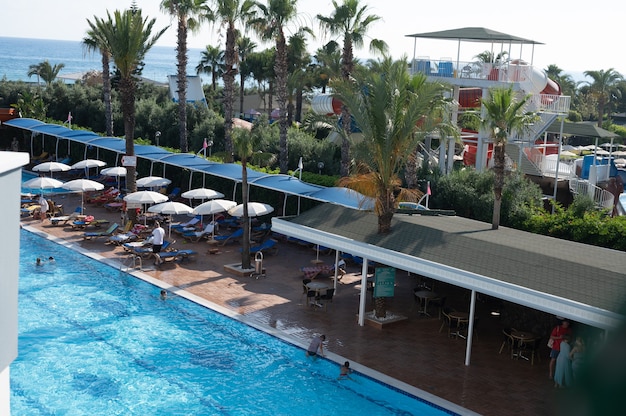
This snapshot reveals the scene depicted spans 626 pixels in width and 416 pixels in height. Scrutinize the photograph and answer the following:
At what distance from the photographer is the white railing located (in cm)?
2484

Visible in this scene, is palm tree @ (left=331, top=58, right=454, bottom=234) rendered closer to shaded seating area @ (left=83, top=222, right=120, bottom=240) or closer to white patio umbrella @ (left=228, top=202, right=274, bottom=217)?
white patio umbrella @ (left=228, top=202, right=274, bottom=217)

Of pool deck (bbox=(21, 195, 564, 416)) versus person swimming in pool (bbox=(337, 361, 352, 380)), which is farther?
person swimming in pool (bbox=(337, 361, 352, 380))

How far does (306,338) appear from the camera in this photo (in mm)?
16031

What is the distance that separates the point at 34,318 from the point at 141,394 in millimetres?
5141

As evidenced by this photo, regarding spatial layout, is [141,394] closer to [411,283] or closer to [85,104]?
[411,283]

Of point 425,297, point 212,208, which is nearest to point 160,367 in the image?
point 425,297

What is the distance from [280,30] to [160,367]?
17.6 metres

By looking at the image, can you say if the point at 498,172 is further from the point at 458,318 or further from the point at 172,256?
the point at 172,256

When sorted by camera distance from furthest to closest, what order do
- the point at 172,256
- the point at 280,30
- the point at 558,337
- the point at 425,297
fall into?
the point at 280,30
the point at 172,256
the point at 425,297
the point at 558,337

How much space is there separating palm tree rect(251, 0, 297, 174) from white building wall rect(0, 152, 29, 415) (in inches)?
872

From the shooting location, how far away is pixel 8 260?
254 inches

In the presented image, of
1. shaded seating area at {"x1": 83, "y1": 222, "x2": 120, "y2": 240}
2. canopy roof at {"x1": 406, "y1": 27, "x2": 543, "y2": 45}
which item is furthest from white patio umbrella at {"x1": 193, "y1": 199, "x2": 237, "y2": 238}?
canopy roof at {"x1": 406, "y1": 27, "x2": 543, "y2": 45}

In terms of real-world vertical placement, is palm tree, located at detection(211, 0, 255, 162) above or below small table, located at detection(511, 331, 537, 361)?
above

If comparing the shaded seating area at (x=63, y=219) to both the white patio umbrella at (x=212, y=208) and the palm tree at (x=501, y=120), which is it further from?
the palm tree at (x=501, y=120)
